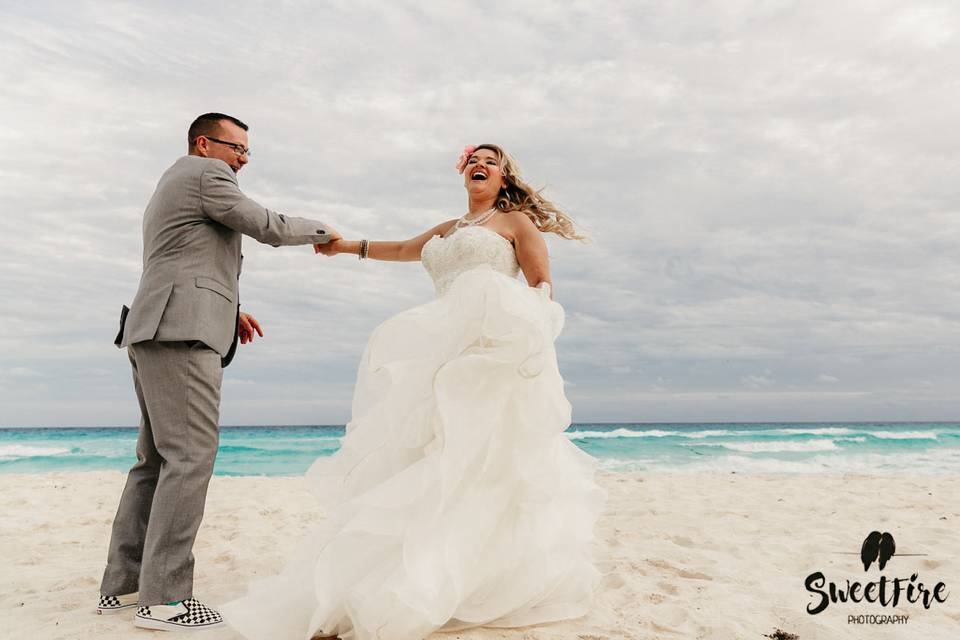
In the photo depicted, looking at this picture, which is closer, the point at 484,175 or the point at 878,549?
the point at 484,175

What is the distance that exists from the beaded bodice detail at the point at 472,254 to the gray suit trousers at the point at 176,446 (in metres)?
1.31

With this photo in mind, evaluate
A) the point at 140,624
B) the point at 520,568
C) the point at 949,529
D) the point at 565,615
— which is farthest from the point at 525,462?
the point at 949,529

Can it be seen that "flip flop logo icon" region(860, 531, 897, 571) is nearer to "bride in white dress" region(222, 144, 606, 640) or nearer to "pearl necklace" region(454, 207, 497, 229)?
"bride in white dress" region(222, 144, 606, 640)

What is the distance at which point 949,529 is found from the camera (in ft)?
18.6

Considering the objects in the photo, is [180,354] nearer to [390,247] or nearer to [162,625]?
[162,625]

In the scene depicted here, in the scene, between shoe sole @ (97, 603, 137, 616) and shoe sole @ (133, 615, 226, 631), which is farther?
shoe sole @ (97, 603, 137, 616)

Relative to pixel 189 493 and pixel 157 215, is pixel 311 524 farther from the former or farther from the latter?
pixel 157 215

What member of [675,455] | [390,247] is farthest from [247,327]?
[675,455]

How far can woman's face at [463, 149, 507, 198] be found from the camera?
164 inches

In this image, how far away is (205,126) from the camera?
149 inches

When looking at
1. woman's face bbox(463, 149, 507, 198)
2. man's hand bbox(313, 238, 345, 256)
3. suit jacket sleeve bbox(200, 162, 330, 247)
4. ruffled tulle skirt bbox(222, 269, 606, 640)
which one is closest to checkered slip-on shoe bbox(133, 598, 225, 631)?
ruffled tulle skirt bbox(222, 269, 606, 640)

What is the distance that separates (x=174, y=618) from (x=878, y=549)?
4.84m

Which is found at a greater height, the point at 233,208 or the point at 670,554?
the point at 233,208

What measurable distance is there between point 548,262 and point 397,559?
1.82 meters
